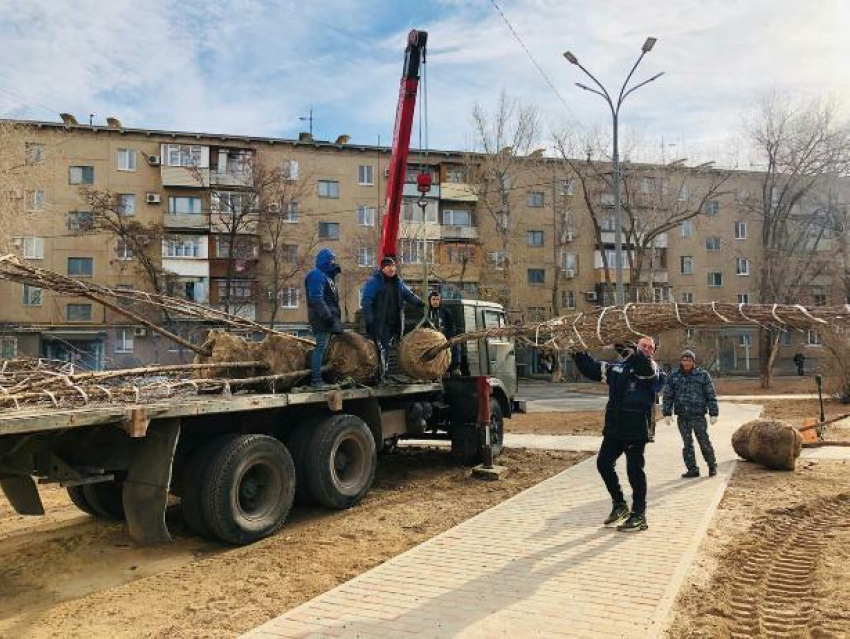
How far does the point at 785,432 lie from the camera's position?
397 inches

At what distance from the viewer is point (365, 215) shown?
46.1 m

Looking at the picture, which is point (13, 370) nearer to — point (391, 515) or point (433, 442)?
point (391, 515)

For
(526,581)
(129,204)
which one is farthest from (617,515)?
(129,204)

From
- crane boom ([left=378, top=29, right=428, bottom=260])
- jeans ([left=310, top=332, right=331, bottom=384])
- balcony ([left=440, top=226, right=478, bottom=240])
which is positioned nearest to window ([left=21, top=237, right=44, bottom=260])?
balcony ([left=440, top=226, right=478, bottom=240])

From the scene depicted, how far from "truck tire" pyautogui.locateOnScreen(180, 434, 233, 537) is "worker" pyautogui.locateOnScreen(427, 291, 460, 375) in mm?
4192

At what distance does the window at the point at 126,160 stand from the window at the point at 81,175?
1618 mm

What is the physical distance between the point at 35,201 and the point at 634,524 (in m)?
37.8

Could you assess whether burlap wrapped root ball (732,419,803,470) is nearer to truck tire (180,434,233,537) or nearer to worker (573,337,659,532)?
worker (573,337,659,532)

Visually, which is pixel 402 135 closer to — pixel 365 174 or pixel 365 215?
pixel 365 215

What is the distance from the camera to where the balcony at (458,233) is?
4712 centimetres

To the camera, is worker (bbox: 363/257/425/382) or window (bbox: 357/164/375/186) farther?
window (bbox: 357/164/375/186)

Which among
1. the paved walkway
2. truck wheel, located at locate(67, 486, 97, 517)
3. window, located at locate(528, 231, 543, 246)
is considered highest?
window, located at locate(528, 231, 543, 246)

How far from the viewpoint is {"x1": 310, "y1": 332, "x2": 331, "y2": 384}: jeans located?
8.30 meters

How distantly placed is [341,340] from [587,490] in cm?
341
